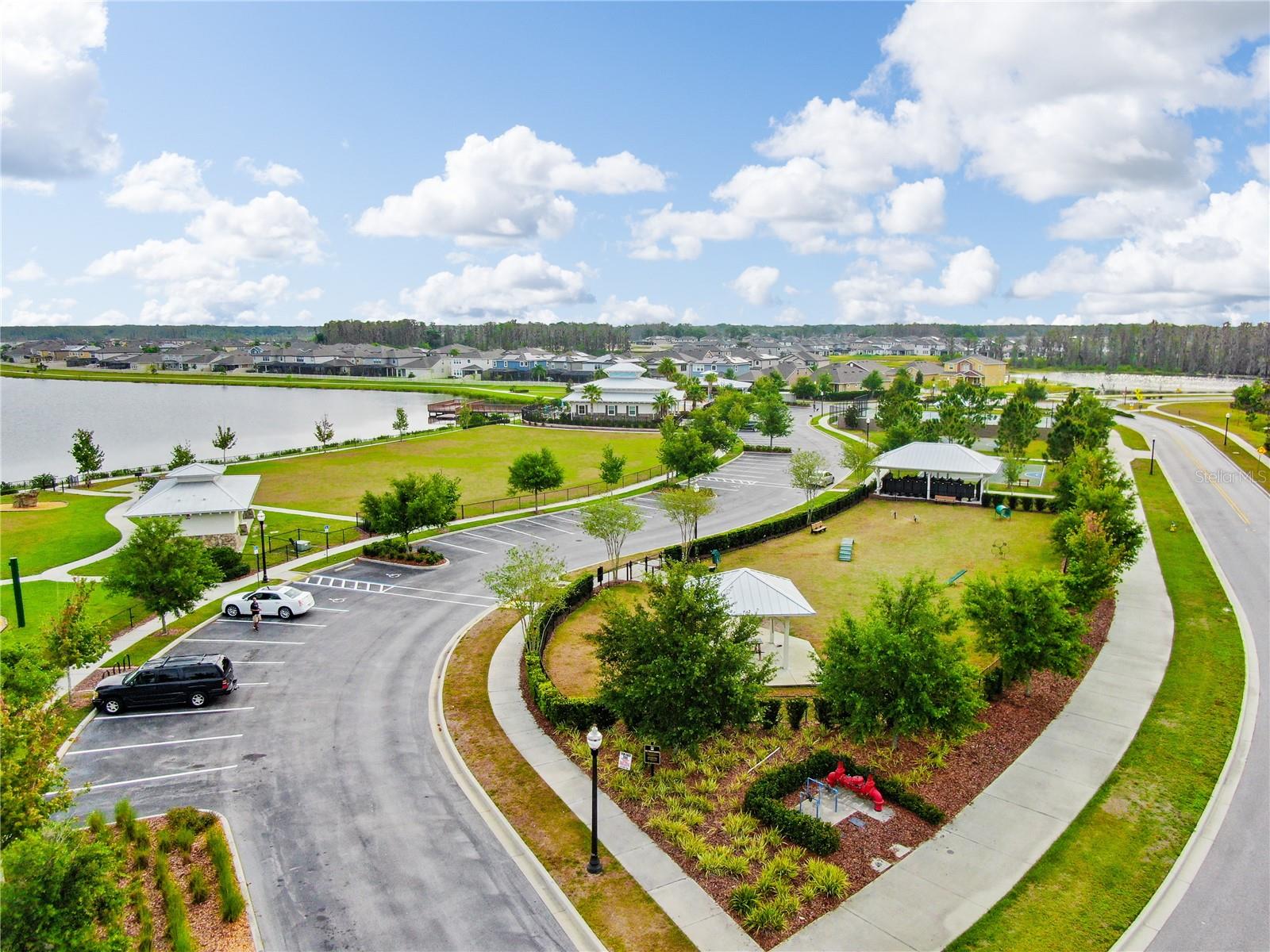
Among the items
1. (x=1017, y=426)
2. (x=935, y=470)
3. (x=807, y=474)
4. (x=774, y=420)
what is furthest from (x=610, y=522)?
(x=1017, y=426)

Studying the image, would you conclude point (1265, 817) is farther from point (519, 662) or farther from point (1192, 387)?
point (1192, 387)

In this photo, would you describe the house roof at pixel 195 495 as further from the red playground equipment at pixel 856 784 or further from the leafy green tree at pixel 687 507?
the red playground equipment at pixel 856 784

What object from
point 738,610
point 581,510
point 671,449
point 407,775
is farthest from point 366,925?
point 671,449

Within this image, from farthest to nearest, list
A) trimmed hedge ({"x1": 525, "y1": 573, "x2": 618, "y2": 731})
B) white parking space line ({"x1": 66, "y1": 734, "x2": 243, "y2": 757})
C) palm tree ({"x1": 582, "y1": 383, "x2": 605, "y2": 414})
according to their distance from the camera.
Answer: palm tree ({"x1": 582, "y1": 383, "x2": 605, "y2": 414}) < trimmed hedge ({"x1": 525, "y1": 573, "x2": 618, "y2": 731}) < white parking space line ({"x1": 66, "y1": 734, "x2": 243, "y2": 757})

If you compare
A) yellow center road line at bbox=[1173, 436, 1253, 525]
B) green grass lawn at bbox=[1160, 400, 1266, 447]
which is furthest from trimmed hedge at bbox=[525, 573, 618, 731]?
green grass lawn at bbox=[1160, 400, 1266, 447]

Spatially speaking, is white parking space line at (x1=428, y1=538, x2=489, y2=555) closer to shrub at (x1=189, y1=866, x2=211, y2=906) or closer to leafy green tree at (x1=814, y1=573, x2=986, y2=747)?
leafy green tree at (x1=814, y1=573, x2=986, y2=747)

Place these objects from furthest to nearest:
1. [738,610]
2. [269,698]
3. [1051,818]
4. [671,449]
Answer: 1. [671,449]
2. [738,610]
3. [269,698]
4. [1051,818]

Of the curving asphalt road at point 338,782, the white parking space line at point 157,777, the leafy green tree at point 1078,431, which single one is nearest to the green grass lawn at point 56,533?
the curving asphalt road at point 338,782
